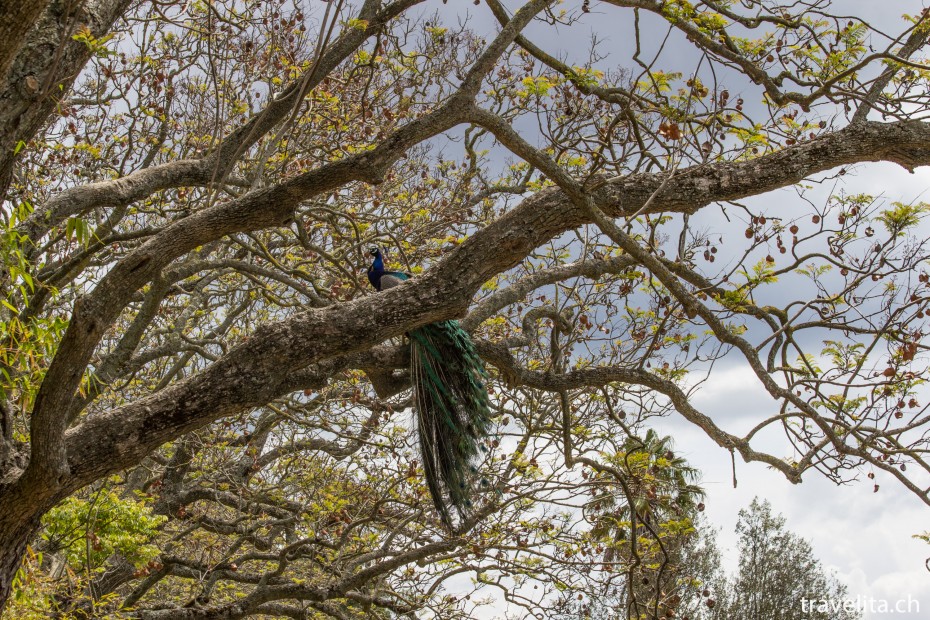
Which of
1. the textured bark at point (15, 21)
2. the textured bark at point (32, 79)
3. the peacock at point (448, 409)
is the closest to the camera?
the textured bark at point (15, 21)

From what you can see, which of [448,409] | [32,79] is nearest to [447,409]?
[448,409]

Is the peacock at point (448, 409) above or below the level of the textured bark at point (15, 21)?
above

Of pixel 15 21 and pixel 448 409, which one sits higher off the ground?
pixel 448 409

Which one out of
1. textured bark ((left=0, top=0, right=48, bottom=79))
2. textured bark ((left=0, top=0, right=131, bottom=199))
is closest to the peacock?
textured bark ((left=0, top=0, right=131, bottom=199))

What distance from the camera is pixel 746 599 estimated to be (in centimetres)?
1570

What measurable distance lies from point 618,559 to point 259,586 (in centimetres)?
296

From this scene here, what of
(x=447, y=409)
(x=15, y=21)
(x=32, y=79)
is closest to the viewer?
(x=15, y=21)

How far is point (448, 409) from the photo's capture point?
4.63m

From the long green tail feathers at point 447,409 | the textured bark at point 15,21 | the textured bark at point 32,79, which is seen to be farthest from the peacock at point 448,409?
the textured bark at point 15,21

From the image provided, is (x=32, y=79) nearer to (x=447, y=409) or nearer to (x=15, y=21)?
(x=15, y=21)

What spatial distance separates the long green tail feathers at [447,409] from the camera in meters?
4.57

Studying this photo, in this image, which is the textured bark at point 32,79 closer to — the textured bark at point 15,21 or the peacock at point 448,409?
the textured bark at point 15,21

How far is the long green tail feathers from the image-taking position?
457cm

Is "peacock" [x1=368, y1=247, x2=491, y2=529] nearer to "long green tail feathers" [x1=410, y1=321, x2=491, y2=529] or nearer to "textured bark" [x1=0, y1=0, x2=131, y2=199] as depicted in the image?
"long green tail feathers" [x1=410, y1=321, x2=491, y2=529]
